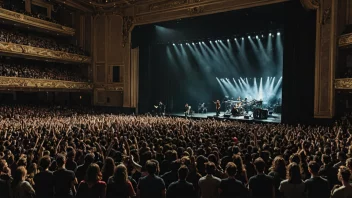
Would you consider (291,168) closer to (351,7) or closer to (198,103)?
(351,7)

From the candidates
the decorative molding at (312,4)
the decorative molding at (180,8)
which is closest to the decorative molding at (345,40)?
the decorative molding at (312,4)

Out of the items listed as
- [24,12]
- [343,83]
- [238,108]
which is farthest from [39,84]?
[343,83]

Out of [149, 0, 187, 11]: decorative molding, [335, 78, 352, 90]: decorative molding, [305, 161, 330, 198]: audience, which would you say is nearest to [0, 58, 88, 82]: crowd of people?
[149, 0, 187, 11]: decorative molding

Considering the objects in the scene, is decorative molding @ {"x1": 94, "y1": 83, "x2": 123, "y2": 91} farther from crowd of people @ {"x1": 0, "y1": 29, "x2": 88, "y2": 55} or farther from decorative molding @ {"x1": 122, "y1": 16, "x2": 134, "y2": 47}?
decorative molding @ {"x1": 122, "y1": 16, "x2": 134, "y2": 47}

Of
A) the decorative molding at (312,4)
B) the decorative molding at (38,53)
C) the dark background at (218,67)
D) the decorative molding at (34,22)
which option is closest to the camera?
the decorative molding at (312,4)

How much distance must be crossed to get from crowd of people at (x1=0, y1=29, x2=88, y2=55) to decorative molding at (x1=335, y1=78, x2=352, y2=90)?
24746 millimetres

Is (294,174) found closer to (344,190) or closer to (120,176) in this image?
(344,190)

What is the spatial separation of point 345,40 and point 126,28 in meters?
19.7

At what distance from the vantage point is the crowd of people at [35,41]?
78.8ft

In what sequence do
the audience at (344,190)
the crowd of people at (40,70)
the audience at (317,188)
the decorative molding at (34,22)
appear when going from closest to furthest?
the audience at (344,190) < the audience at (317,188) < the decorative molding at (34,22) < the crowd of people at (40,70)

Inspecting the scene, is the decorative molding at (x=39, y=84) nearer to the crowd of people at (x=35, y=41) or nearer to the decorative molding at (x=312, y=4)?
the crowd of people at (x=35, y=41)

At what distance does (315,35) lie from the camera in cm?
1825

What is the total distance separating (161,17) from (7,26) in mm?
15213

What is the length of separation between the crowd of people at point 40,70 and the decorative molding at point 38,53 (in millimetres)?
Answer: 1607
